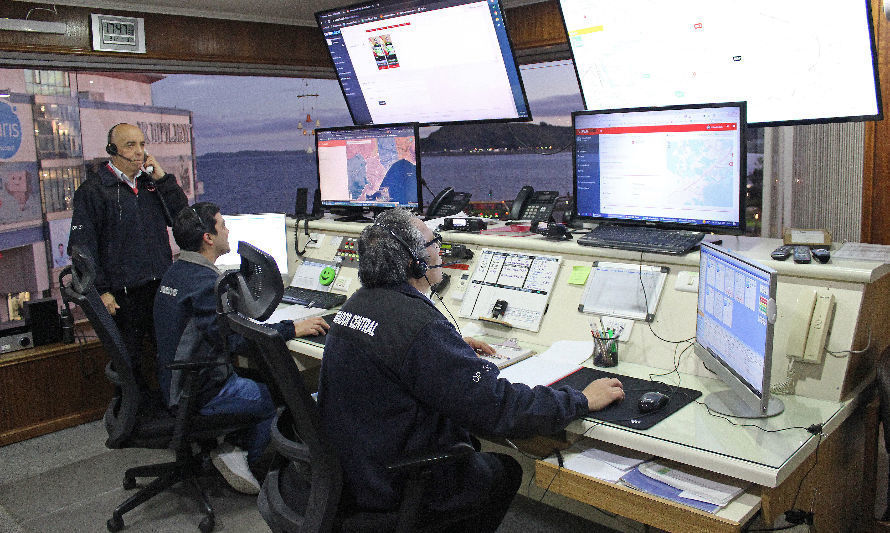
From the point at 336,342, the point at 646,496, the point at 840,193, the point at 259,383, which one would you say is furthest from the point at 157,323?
the point at 840,193

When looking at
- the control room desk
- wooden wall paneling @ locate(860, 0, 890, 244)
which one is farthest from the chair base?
wooden wall paneling @ locate(860, 0, 890, 244)

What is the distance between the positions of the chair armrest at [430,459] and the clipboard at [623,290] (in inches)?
36.3

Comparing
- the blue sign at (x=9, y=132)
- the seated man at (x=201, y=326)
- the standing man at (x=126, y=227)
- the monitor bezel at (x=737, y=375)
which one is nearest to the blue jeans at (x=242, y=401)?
the seated man at (x=201, y=326)

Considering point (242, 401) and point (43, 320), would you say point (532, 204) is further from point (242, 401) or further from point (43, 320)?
point (43, 320)

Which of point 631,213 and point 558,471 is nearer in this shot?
point 558,471

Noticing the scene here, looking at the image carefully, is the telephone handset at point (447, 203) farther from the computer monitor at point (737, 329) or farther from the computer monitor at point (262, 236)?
the computer monitor at point (737, 329)

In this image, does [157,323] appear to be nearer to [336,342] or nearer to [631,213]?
[336,342]

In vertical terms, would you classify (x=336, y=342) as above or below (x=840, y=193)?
below

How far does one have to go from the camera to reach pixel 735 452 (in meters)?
1.65

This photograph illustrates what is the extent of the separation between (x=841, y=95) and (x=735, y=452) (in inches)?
56.2

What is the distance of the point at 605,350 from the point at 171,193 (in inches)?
98.1

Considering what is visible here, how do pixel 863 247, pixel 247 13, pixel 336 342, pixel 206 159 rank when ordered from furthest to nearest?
pixel 206 159, pixel 247 13, pixel 863 247, pixel 336 342

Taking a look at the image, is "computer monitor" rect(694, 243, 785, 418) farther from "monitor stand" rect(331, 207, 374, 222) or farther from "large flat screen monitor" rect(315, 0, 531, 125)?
"monitor stand" rect(331, 207, 374, 222)

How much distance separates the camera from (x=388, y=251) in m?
1.81
